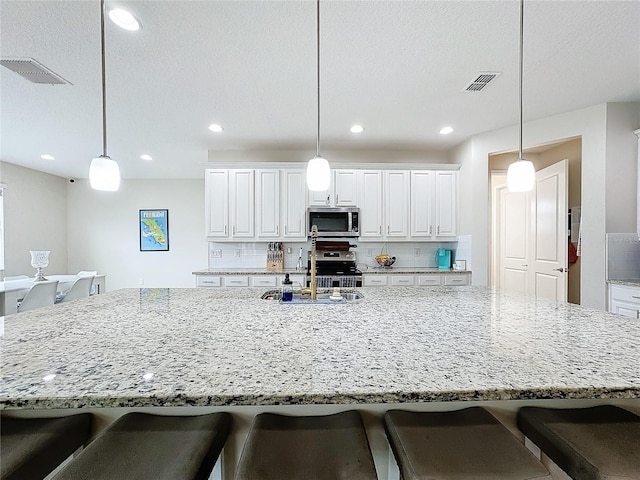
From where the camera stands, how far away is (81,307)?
1.57m

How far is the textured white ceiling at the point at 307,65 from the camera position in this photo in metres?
1.72

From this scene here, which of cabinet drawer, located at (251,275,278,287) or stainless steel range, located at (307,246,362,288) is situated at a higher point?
Result: stainless steel range, located at (307,246,362,288)

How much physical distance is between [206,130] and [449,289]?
312 cm

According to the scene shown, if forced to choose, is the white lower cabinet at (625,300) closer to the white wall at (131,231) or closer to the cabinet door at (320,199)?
the cabinet door at (320,199)

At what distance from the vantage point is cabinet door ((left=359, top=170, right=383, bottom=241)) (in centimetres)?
410

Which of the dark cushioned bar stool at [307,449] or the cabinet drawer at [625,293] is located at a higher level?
the cabinet drawer at [625,293]

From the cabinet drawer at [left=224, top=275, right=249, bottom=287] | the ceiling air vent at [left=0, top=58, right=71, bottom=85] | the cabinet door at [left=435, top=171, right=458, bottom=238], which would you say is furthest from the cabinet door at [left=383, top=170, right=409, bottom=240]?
the ceiling air vent at [left=0, top=58, right=71, bottom=85]

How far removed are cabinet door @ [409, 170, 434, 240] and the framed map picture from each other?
16.0 feet

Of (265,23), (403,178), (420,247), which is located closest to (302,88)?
(265,23)

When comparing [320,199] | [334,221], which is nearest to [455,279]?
[334,221]

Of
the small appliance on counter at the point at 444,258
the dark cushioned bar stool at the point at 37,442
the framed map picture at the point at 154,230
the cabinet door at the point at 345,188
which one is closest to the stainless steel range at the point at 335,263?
the cabinet door at the point at 345,188

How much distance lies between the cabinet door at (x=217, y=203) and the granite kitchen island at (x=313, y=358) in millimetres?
2548

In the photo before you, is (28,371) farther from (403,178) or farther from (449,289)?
(403,178)

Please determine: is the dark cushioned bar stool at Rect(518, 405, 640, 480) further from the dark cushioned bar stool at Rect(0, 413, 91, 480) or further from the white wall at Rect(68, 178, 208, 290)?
the white wall at Rect(68, 178, 208, 290)
